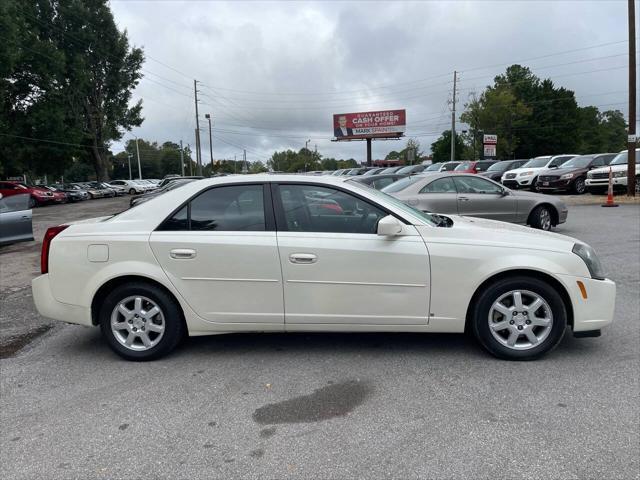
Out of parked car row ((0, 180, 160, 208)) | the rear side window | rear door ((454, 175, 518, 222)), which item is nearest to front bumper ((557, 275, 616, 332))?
the rear side window

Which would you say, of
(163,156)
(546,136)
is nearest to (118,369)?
(546,136)

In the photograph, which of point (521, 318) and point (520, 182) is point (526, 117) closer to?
point (520, 182)

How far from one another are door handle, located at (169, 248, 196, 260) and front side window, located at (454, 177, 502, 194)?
6953mm

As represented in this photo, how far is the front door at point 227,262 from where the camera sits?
3.85 metres

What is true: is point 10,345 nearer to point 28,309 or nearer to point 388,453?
point 28,309

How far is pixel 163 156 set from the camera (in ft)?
384

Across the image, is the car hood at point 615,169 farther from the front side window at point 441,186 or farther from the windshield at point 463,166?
the front side window at point 441,186

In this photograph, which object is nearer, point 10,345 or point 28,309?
point 10,345

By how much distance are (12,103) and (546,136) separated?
61.7 meters

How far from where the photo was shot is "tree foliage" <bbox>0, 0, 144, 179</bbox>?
120 feet

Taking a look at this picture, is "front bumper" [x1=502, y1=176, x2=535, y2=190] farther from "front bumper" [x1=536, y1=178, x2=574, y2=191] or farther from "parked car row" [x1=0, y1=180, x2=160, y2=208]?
"parked car row" [x1=0, y1=180, x2=160, y2=208]

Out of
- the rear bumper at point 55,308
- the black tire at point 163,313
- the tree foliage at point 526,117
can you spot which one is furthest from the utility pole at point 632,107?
the tree foliage at point 526,117

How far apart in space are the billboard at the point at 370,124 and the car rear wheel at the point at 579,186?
4314cm

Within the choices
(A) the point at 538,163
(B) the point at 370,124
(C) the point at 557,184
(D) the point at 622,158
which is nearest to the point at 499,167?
(A) the point at 538,163
